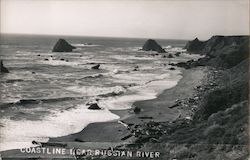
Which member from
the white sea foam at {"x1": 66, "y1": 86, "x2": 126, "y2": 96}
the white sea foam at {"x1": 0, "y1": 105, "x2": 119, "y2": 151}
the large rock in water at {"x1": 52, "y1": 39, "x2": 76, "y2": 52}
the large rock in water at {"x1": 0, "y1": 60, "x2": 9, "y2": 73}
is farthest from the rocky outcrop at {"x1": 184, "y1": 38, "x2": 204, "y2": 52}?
the large rock in water at {"x1": 0, "y1": 60, "x2": 9, "y2": 73}

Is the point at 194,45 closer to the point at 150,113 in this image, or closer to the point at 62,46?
the point at 150,113

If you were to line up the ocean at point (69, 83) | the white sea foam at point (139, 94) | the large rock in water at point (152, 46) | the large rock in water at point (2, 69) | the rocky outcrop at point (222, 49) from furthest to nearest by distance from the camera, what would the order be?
1. the white sea foam at point (139, 94)
2. the large rock in water at point (152, 46)
3. the rocky outcrop at point (222, 49)
4. the ocean at point (69, 83)
5. the large rock in water at point (2, 69)

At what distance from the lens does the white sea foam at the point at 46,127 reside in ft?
13.1

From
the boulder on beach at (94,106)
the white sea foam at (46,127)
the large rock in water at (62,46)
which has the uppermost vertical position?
the large rock in water at (62,46)

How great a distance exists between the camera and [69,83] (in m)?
4.44

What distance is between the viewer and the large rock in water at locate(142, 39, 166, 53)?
4.31m

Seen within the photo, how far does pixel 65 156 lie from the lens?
13.1 ft

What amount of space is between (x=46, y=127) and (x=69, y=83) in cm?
54

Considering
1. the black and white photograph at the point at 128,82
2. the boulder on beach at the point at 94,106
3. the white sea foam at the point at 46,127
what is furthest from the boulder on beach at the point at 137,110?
the boulder on beach at the point at 94,106

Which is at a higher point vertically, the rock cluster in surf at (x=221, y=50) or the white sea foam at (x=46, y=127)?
the rock cluster in surf at (x=221, y=50)

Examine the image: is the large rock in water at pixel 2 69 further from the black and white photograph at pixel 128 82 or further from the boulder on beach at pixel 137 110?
the boulder on beach at pixel 137 110

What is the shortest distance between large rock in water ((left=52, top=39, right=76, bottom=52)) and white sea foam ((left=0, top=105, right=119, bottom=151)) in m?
0.63

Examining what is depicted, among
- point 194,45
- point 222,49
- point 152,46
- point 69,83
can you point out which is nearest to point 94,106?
point 69,83

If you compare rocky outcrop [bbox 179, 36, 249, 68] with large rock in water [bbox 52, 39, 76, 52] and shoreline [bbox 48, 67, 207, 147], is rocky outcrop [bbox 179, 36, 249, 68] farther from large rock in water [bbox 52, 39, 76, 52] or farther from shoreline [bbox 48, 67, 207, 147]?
large rock in water [bbox 52, 39, 76, 52]
